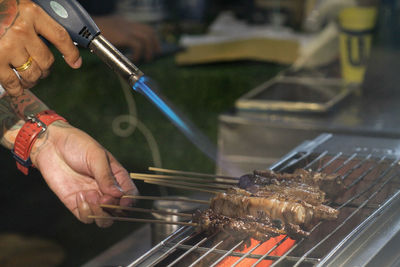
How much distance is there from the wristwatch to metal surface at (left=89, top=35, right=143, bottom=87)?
54 cm

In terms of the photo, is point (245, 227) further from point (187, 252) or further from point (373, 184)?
point (373, 184)

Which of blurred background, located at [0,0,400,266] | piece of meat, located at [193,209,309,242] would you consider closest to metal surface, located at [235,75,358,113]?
blurred background, located at [0,0,400,266]

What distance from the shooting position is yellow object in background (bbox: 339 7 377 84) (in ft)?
10.3

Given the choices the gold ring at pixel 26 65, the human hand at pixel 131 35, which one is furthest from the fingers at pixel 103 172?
the human hand at pixel 131 35

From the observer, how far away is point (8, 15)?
62.8 inches

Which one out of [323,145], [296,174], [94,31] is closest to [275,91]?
[323,145]

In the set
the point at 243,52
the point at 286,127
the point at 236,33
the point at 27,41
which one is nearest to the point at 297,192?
the point at 27,41

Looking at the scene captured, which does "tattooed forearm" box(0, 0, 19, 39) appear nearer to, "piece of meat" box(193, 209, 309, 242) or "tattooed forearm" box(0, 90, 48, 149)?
"tattooed forearm" box(0, 90, 48, 149)

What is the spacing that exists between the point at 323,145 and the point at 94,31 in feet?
3.16

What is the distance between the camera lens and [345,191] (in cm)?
171

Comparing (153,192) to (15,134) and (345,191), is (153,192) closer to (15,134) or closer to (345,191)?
(15,134)

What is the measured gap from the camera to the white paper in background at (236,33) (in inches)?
164

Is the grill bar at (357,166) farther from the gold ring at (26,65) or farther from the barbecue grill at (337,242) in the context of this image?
the gold ring at (26,65)

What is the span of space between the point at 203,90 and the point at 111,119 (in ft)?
2.06
